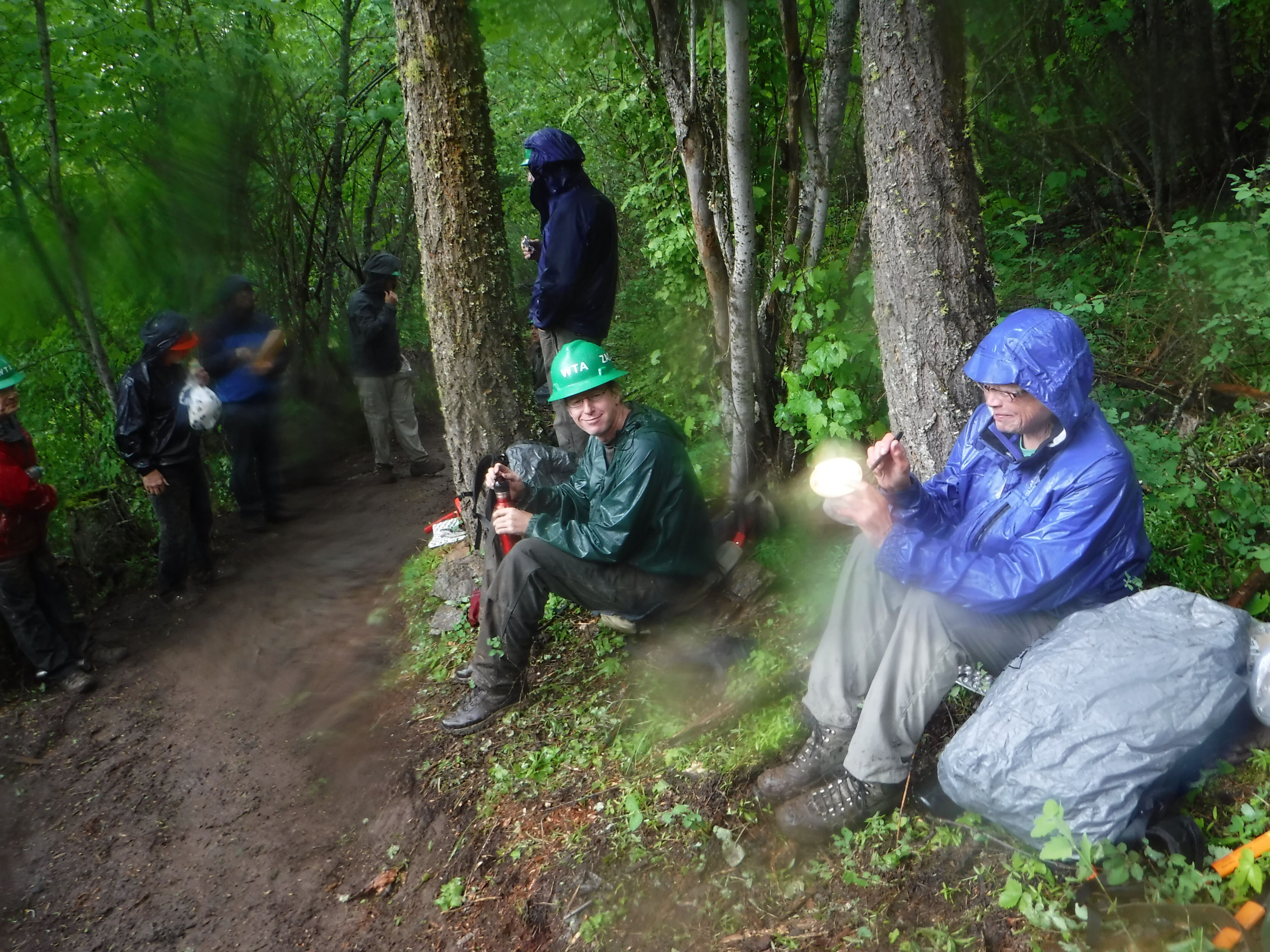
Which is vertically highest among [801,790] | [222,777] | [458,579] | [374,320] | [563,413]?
[374,320]

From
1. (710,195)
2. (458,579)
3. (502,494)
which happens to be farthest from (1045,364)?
(458,579)

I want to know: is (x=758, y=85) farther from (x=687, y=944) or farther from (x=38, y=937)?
(x=38, y=937)

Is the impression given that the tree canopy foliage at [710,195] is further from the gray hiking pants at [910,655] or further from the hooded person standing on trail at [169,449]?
the hooded person standing on trail at [169,449]

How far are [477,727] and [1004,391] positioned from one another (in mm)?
2767

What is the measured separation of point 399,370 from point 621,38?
152 inches

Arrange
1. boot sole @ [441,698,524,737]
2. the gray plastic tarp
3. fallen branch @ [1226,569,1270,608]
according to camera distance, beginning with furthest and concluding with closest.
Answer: boot sole @ [441,698,524,737] < fallen branch @ [1226,569,1270,608] < the gray plastic tarp

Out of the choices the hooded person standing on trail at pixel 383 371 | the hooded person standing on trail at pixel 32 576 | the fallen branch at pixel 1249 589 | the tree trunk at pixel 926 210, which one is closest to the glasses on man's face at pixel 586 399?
the tree trunk at pixel 926 210

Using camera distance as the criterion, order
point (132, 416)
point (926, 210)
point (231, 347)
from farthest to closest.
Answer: point (231, 347)
point (132, 416)
point (926, 210)

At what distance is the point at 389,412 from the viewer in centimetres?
795

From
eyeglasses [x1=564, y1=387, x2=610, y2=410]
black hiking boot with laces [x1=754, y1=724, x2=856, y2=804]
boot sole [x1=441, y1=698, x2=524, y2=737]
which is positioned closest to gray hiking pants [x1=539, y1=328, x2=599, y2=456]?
eyeglasses [x1=564, y1=387, x2=610, y2=410]

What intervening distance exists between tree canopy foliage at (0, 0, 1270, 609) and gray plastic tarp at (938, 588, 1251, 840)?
1104mm

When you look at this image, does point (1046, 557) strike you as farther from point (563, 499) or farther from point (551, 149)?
→ point (551, 149)

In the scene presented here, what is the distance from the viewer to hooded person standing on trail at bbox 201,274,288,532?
21.8 ft

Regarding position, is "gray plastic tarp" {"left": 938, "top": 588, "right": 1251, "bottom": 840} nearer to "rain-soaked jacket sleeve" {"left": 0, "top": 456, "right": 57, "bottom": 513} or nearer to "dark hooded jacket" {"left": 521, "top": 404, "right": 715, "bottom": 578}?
"dark hooded jacket" {"left": 521, "top": 404, "right": 715, "bottom": 578}
